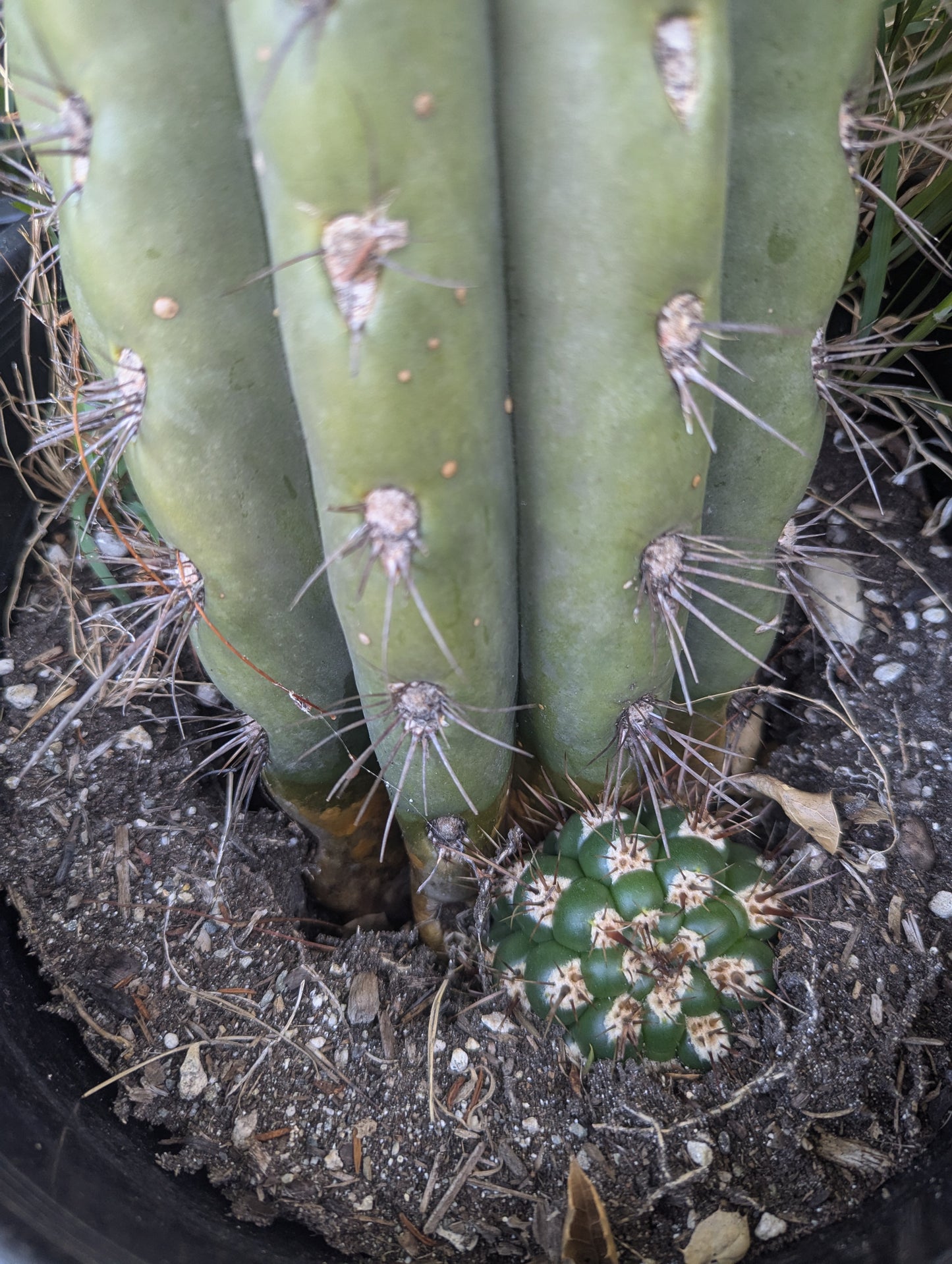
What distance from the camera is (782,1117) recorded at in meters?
0.82

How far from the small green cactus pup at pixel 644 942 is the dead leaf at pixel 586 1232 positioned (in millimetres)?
143

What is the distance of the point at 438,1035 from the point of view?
898mm

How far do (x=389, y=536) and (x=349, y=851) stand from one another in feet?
2.02

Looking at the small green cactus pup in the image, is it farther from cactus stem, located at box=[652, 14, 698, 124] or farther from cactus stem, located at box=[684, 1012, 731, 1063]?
cactus stem, located at box=[652, 14, 698, 124]

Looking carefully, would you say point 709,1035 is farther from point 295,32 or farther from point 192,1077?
point 295,32

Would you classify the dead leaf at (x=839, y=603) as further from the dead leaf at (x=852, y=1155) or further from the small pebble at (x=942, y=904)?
the dead leaf at (x=852, y=1155)

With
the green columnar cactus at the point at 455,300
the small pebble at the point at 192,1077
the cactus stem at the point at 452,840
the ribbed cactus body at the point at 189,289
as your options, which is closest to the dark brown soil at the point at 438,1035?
the small pebble at the point at 192,1077

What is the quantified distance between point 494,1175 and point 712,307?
0.74 m

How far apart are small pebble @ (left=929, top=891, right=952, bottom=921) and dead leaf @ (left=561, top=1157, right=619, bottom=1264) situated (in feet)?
1.51

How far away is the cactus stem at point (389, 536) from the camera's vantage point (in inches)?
23.0

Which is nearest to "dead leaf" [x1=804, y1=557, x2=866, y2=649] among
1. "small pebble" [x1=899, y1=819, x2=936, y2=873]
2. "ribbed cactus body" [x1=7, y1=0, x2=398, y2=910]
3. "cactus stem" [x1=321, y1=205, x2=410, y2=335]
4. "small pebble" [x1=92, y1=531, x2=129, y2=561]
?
"small pebble" [x1=899, y1=819, x2=936, y2=873]

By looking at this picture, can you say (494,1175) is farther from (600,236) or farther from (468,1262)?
(600,236)

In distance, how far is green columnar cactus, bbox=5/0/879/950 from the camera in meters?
0.50

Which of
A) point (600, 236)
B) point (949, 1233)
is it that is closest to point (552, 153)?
point (600, 236)
